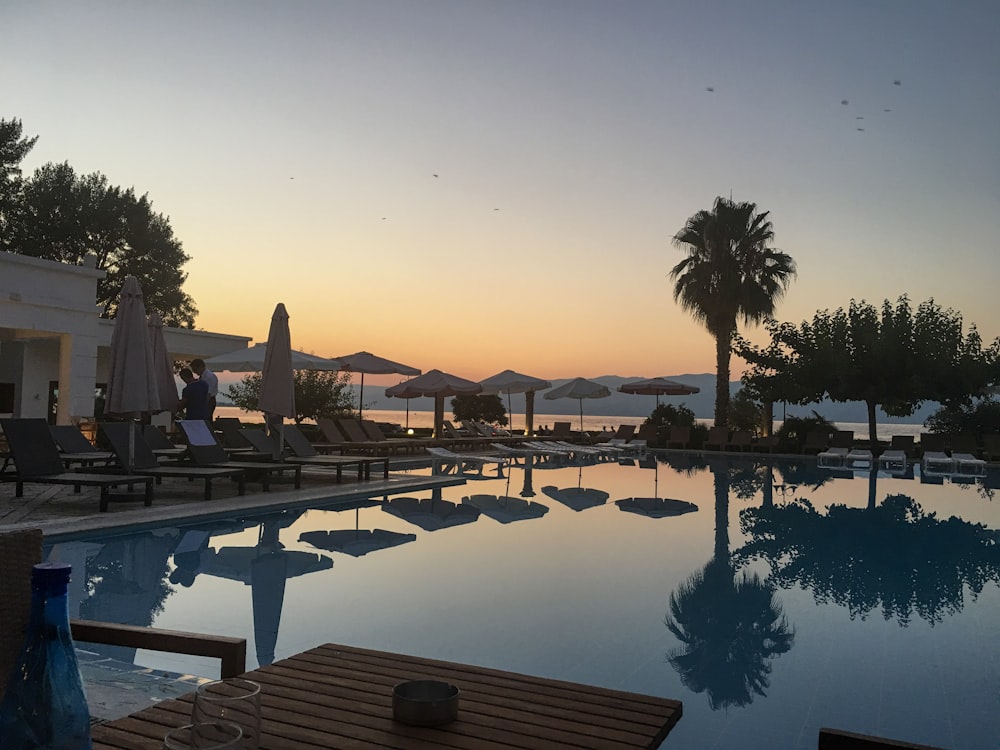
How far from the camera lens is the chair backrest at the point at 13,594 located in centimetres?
165

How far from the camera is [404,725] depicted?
1.92 m

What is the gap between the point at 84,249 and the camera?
3206 cm

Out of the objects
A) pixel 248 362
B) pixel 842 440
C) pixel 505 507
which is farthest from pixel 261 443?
pixel 842 440

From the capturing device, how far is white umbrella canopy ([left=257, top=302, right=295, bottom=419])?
12.6m

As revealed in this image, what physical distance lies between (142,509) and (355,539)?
2437 mm

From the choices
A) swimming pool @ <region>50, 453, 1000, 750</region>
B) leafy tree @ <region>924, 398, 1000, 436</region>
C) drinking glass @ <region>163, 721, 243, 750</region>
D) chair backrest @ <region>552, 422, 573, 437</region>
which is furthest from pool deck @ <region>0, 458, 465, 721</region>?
leafy tree @ <region>924, 398, 1000, 436</region>

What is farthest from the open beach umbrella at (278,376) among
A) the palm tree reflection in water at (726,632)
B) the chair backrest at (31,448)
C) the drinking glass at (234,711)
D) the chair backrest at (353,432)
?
the drinking glass at (234,711)

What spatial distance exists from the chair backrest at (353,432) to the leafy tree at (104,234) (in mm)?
16387

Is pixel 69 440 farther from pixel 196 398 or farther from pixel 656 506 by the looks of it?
pixel 656 506

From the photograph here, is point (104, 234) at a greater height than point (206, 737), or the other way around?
point (104, 234)

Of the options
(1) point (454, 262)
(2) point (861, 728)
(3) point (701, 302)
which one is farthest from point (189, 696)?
(3) point (701, 302)

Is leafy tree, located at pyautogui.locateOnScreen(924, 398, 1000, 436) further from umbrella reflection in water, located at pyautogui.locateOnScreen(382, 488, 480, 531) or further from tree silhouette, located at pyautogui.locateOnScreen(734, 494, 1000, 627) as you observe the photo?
umbrella reflection in water, located at pyautogui.locateOnScreen(382, 488, 480, 531)

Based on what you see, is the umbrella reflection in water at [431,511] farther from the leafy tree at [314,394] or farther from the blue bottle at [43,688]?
the leafy tree at [314,394]

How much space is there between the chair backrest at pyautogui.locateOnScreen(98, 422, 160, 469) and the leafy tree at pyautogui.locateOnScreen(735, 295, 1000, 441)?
20.3 m
